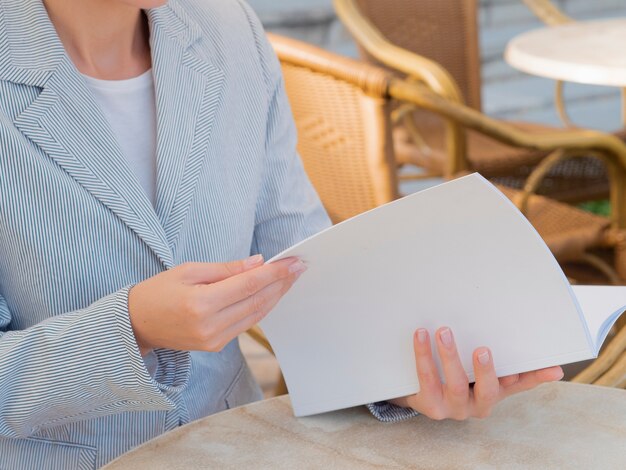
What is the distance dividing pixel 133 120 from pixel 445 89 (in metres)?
1.63

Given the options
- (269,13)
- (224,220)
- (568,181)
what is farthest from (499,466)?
(269,13)

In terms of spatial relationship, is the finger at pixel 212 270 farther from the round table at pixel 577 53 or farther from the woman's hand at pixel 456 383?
the round table at pixel 577 53

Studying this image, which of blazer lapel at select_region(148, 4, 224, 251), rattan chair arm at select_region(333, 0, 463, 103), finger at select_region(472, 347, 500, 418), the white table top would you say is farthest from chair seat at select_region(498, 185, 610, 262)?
finger at select_region(472, 347, 500, 418)

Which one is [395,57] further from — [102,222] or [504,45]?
[504,45]

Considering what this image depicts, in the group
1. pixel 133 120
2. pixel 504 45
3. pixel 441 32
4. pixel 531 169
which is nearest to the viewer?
pixel 133 120

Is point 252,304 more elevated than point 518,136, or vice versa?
point 252,304

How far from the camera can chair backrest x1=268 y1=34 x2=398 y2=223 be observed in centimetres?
189

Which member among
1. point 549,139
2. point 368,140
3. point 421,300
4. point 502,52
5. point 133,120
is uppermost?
point 133,120

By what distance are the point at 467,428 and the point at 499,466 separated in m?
0.08

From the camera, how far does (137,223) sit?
975 mm

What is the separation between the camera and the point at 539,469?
804mm

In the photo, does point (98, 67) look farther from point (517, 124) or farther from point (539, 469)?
point (517, 124)

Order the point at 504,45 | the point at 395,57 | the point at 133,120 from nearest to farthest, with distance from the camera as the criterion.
Result: the point at 133,120
the point at 395,57
the point at 504,45

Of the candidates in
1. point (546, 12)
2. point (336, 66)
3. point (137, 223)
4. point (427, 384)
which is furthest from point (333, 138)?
point (546, 12)
